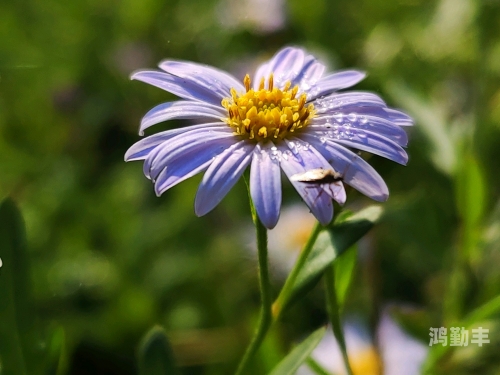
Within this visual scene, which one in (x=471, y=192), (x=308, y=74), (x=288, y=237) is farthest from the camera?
(x=288, y=237)

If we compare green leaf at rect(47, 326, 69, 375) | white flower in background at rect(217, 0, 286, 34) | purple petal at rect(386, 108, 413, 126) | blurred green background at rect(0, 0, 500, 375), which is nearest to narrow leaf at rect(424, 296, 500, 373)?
blurred green background at rect(0, 0, 500, 375)

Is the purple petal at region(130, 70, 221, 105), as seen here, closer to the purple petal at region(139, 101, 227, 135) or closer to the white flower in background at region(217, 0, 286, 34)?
the purple petal at region(139, 101, 227, 135)

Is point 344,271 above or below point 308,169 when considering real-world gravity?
below

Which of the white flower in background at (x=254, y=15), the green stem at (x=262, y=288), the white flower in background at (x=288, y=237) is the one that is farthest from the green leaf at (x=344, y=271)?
the white flower in background at (x=254, y=15)

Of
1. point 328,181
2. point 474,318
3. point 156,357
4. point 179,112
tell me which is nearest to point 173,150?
point 179,112

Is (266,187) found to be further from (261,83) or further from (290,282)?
(261,83)

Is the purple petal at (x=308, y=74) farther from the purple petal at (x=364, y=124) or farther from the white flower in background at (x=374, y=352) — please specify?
the white flower in background at (x=374, y=352)
